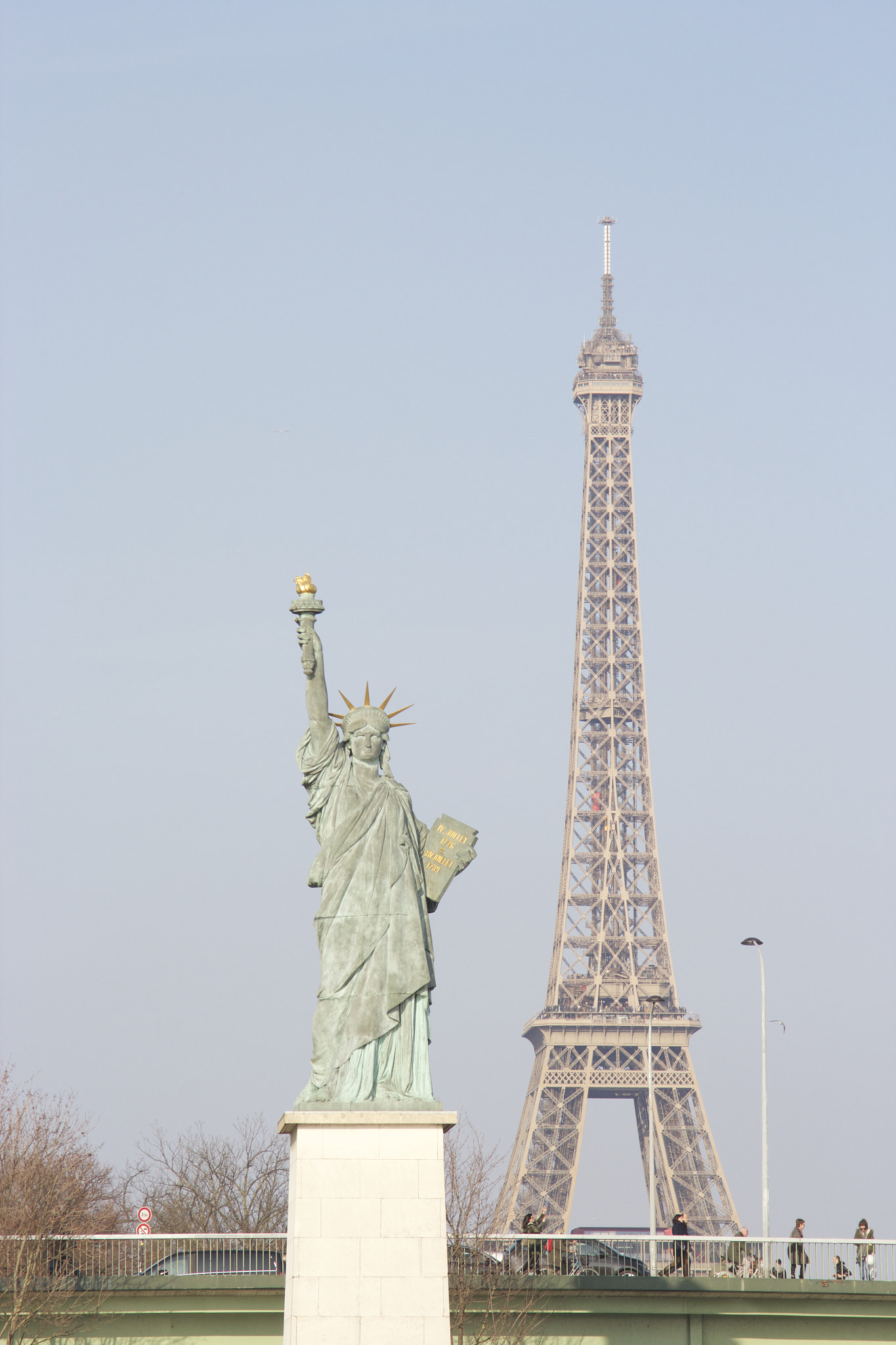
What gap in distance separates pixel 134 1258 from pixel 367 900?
36.6ft

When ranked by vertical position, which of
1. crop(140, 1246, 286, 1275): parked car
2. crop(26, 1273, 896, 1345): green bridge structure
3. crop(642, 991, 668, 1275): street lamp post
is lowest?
crop(26, 1273, 896, 1345): green bridge structure

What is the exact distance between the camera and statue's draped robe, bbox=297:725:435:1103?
64.6 feet

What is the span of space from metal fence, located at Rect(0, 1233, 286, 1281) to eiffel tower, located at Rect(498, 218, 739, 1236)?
44.2 metres

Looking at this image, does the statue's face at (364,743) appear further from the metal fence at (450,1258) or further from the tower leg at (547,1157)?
the tower leg at (547,1157)

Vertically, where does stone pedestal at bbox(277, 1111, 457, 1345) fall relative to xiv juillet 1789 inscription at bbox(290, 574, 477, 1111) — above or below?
below

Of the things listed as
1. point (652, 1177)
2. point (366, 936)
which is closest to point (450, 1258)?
point (366, 936)

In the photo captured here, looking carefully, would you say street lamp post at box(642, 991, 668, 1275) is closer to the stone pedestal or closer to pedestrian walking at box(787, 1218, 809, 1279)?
pedestrian walking at box(787, 1218, 809, 1279)

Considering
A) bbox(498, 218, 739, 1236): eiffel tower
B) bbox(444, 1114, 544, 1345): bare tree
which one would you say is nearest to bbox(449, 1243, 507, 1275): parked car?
bbox(444, 1114, 544, 1345): bare tree

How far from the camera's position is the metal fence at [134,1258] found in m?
28.1

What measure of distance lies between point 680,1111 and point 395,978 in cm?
6888

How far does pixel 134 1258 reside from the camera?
28922mm

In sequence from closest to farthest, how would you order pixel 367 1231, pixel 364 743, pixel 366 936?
pixel 367 1231
pixel 366 936
pixel 364 743

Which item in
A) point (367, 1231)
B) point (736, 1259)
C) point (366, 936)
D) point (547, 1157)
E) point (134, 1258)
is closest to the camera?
point (367, 1231)

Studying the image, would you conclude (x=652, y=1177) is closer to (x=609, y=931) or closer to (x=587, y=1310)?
(x=587, y=1310)
